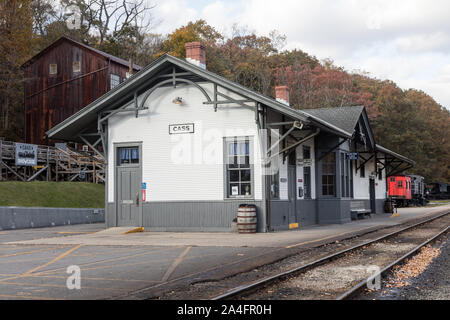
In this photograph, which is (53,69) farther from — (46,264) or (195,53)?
(46,264)

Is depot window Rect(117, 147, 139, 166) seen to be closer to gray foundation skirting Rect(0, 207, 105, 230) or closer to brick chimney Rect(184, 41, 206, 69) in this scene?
brick chimney Rect(184, 41, 206, 69)

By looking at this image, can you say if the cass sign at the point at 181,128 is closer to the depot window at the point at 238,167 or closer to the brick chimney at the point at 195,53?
the depot window at the point at 238,167

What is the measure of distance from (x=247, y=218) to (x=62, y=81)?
26647 millimetres

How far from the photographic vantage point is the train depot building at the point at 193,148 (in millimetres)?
18375

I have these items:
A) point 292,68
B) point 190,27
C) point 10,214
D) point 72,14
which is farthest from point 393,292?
point 72,14

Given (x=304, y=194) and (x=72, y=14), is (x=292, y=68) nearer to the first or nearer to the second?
(x=72, y=14)

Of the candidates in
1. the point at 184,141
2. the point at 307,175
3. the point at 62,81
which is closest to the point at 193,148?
the point at 184,141

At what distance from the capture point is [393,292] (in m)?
7.64

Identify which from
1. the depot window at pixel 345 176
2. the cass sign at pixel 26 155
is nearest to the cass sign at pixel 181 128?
the depot window at pixel 345 176

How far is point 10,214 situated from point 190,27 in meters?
Answer: 37.7

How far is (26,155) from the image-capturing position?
31734 millimetres

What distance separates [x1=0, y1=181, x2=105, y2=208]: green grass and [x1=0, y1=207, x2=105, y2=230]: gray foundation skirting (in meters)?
2.25

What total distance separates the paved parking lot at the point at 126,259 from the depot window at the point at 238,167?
A: 5.73ft

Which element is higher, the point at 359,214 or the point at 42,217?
the point at 42,217
